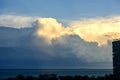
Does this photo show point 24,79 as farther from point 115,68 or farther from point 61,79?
point 115,68

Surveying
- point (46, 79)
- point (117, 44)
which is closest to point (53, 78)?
point (46, 79)

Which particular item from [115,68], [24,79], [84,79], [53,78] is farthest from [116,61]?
[24,79]

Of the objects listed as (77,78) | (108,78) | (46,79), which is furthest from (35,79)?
(108,78)

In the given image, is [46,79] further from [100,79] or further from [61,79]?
[100,79]

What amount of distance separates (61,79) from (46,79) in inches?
215

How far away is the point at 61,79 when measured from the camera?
144 metres

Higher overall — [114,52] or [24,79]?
[114,52]

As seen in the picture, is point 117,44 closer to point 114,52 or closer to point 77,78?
point 114,52

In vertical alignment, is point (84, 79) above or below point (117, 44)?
below

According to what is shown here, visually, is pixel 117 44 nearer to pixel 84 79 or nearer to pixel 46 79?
pixel 84 79

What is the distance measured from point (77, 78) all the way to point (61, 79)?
5.76m

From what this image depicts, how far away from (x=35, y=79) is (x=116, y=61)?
2860 centimetres

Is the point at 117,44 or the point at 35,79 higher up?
the point at 117,44

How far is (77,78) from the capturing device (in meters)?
146
